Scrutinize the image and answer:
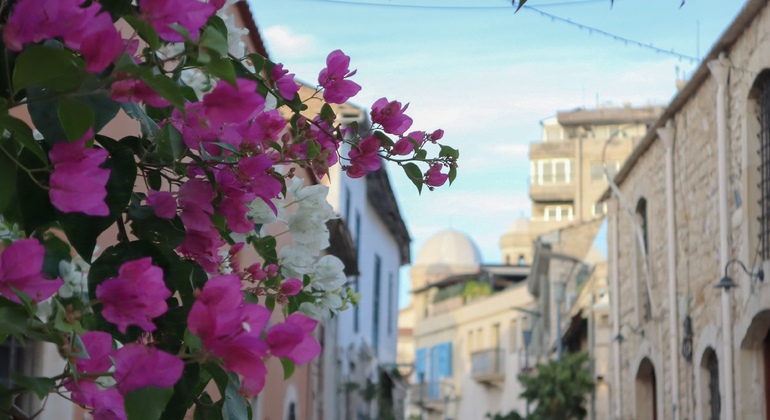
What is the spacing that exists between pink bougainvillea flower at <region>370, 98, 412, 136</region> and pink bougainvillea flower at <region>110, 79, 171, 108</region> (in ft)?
3.48

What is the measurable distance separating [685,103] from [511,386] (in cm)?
3455

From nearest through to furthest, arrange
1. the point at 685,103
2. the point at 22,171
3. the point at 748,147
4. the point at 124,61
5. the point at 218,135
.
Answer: the point at 124,61 < the point at 22,171 < the point at 218,135 < the point at 748,147 < the point at 685,103

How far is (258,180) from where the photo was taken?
2438 millimetres

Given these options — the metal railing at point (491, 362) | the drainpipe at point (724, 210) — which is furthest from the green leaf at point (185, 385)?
the metal railing at point (491, 362)

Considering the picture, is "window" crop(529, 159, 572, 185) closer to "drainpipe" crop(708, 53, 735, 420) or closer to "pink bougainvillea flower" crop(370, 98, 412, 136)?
"drainpipe" crop(708, 53, 735, 420)

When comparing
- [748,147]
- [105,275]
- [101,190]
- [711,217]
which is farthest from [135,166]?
[711,217]

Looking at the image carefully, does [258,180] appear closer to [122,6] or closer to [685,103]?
[122,6]

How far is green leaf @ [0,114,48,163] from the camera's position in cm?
180

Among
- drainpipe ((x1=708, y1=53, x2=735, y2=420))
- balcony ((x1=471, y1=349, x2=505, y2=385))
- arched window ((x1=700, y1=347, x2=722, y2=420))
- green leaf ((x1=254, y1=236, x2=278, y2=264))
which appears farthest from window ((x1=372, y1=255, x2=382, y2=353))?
green leaf ((x1=254, y1=236, x2=278, y2=264))

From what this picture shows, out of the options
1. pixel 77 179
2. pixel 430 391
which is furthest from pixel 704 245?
pixel 430 391

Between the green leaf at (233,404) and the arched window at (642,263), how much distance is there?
1553cm

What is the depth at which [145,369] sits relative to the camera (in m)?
1.67

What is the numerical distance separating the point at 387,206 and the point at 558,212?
43.2 meters

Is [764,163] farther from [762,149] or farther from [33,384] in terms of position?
[33,384]
